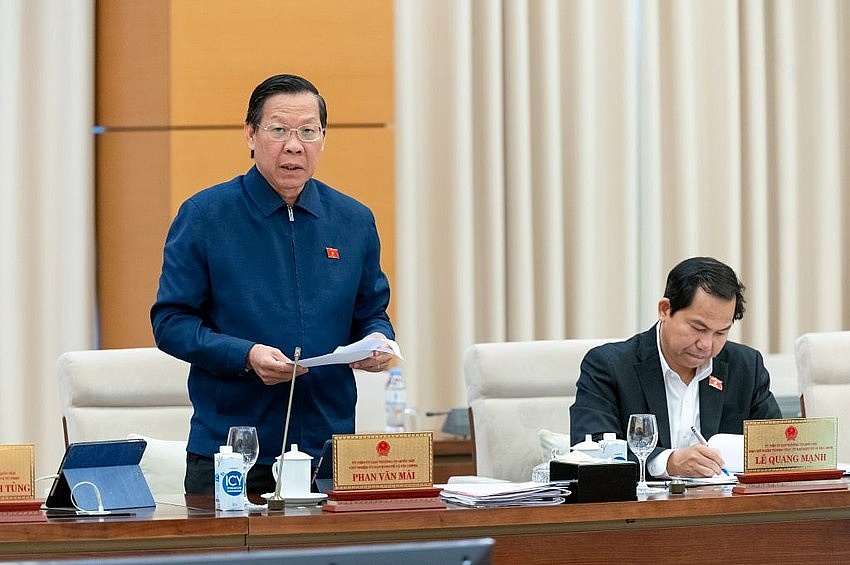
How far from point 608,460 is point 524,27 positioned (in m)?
2.87

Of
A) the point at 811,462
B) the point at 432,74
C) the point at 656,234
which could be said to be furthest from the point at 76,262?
the point at 811,462

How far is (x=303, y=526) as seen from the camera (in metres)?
2.24

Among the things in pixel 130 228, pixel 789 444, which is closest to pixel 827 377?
pixel 789 444

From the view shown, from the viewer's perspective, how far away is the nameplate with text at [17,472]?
2363mm

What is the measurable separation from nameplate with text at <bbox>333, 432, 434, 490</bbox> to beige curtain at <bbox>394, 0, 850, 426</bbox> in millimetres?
2527

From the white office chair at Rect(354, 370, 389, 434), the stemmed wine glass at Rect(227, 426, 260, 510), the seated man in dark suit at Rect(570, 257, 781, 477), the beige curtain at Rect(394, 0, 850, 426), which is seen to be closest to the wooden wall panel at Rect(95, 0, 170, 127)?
the beige curtain at Rect(394, 0, 850, 426)

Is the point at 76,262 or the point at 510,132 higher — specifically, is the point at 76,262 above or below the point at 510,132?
below

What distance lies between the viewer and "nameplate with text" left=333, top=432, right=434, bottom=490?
2.37 m

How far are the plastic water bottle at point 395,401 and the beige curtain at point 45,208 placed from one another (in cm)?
120

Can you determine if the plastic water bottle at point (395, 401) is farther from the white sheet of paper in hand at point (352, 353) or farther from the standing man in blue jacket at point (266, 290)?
the white sheet of paper in hand at point (352, 353)

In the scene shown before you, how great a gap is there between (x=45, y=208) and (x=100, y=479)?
267 centimetres

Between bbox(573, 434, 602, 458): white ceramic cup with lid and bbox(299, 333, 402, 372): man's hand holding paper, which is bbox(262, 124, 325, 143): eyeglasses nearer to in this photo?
bbox(299, 333, 402, 372): man's hand holding paper

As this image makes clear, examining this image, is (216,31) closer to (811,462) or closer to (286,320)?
(286,320)

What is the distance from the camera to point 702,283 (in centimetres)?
314
